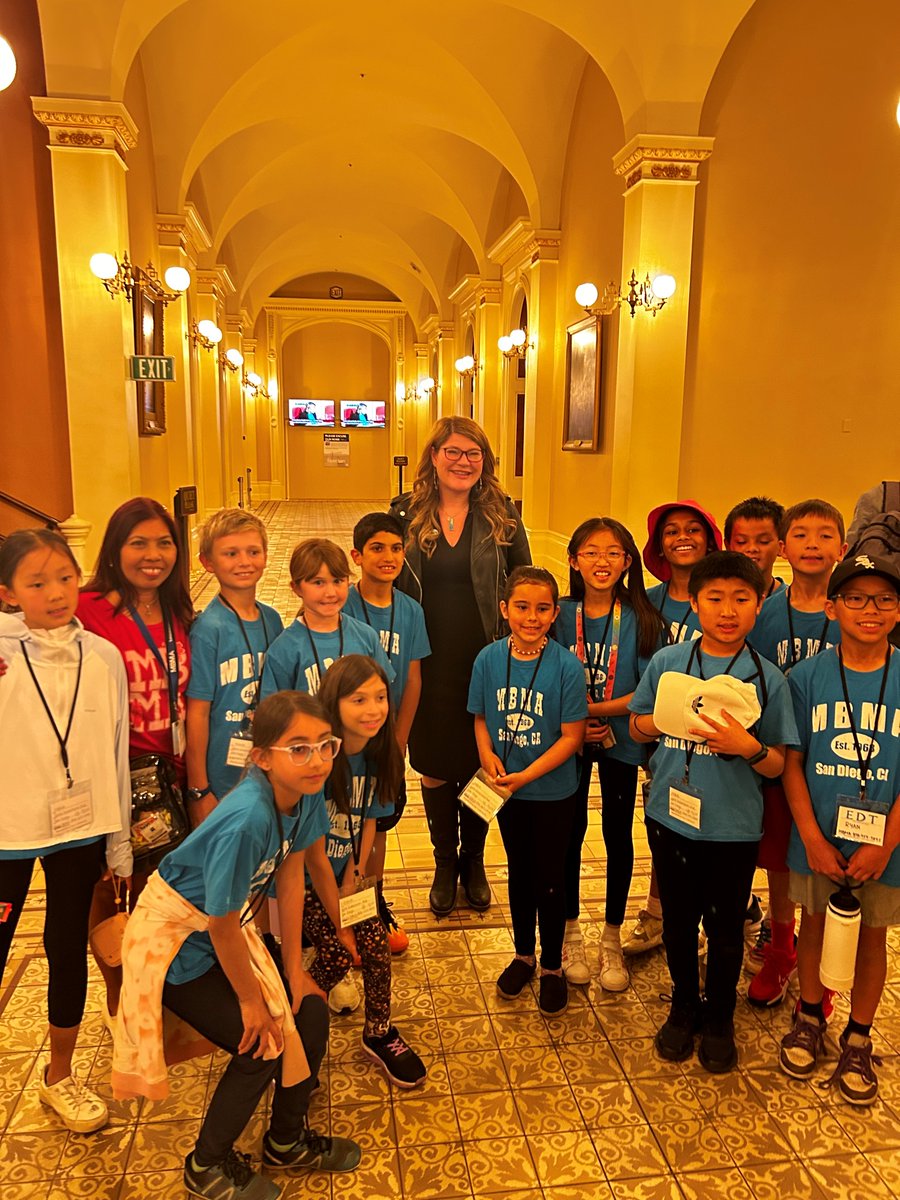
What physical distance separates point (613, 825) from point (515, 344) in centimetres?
995

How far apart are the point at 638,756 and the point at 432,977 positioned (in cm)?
110

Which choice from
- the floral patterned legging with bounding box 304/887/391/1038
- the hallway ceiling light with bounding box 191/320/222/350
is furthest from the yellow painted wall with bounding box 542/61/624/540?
the floral patterned legging with bounding box 304/887/391/1038

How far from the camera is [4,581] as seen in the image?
212cm

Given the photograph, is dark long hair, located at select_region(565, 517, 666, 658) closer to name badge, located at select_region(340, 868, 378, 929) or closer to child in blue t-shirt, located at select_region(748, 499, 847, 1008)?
child in blue t-shirt, located at select_region(748, 499, 847, 1008)

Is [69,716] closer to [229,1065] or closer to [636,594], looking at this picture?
[229,1065]

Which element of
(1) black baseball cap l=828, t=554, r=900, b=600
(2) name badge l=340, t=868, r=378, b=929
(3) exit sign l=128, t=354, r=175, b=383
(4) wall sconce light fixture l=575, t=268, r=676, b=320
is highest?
(4) wall sconce light fixture l=575, t=268, r=676, b=320

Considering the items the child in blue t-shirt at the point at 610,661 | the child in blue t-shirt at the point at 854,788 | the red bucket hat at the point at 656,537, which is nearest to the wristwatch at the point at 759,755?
the child in blue t-shirt at the point at 854,788

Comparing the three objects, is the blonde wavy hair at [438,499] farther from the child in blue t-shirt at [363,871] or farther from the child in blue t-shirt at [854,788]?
the child in blue t-shirt at [854,788]

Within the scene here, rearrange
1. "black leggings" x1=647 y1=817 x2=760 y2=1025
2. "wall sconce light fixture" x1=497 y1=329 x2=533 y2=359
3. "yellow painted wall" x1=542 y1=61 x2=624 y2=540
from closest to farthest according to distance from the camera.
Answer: "black leggings" x1=647 y1=817 x2=760 y2=1025
"yellow painted wall" x1=542 y1=61 x2=624 y2=540
"wall sconce light fixture" x1=497 y1=329 x2=533 y2=359

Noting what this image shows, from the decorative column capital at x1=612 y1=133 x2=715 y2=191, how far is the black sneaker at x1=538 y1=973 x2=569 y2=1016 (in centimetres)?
669

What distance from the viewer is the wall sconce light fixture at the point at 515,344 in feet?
38.4

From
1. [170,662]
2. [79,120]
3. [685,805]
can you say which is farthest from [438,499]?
[79,120]

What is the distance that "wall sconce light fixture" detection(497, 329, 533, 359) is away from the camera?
461 inches

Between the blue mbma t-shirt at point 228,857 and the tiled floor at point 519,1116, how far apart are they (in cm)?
69
